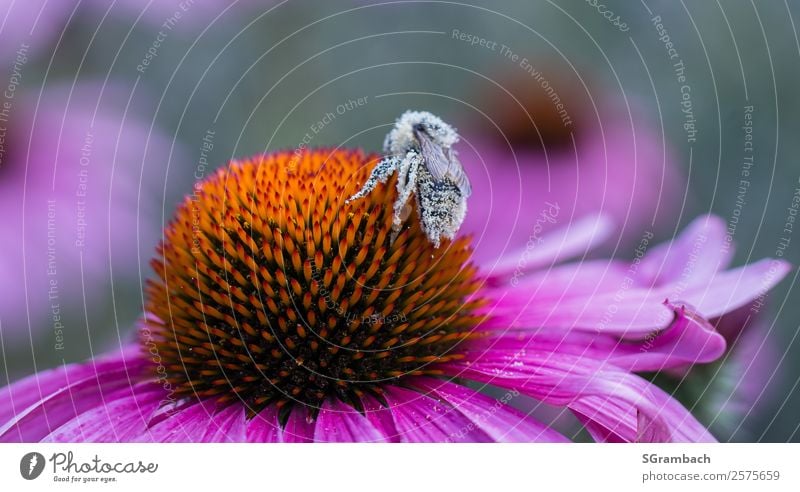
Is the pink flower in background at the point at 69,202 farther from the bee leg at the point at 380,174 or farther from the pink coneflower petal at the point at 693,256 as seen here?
the pink coneflower petal at the point at 693,256

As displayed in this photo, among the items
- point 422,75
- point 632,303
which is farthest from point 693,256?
point 422,75

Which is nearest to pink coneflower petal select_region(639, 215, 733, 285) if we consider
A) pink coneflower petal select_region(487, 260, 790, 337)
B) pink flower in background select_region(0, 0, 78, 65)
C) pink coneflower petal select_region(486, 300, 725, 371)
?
pink coneflower petal select_region(487, 260, 790, 337)

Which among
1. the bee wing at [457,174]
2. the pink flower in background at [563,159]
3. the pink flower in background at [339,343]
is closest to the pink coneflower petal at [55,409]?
the pink flower in background at [339,343]

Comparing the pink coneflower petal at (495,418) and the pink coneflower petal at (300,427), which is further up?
the pink coneflower petal at (495,418)

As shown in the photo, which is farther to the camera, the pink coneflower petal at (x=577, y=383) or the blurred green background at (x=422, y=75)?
the blurred green background at (x=422, y=75)

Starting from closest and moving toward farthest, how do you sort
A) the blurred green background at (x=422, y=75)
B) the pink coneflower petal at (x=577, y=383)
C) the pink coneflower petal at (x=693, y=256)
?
the pink coneflower petal at (x=577, y=383) → the pink coneflower petal at (x=693, y=256) → the blurred green background at (x=422, y=75)

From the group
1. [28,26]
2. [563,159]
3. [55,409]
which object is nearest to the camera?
[55,409]

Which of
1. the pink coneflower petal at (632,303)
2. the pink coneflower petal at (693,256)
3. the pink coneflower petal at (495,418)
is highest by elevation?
the pink coneflower petal at (693,256)

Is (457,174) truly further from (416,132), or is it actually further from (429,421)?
(429,421)
